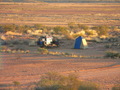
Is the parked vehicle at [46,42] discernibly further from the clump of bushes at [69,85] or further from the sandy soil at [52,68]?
the clump of bushes at [69,85]

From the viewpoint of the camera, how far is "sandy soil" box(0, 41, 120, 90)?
492 inches

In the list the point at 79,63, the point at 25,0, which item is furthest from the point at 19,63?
the point at 25,0

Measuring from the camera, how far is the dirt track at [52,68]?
12.7 metres

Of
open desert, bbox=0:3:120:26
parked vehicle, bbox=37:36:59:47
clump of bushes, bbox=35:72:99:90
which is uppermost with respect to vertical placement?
open desert, bbox=0:3:120:26

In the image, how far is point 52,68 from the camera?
15.3 m

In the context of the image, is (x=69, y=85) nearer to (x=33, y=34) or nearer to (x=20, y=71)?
(x=20, y=71)

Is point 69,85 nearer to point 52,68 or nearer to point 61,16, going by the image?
point 52,68

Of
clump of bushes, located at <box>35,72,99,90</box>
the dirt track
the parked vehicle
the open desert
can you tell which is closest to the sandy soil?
the dirt track

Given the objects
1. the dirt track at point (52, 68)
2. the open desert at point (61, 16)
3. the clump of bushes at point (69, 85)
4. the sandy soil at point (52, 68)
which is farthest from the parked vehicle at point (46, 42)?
the open desert at point (61, 16)

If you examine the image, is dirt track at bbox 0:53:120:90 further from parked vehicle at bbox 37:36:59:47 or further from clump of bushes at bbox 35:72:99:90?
parked vehicle at bbox 37:36:59:47

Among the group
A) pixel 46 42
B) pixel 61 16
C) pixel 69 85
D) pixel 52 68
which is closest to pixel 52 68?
pixel 52 68

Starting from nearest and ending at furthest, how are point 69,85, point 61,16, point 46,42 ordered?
point 69,85
point 46,42
point 61,16

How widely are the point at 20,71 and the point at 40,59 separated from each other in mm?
3507

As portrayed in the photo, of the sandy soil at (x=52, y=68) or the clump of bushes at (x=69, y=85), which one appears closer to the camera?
the clump of bushes at (x=69, y=85)
